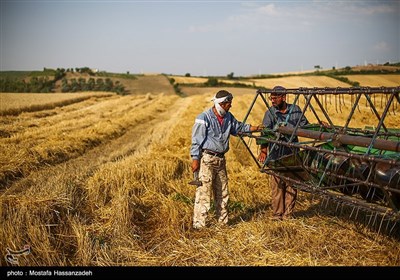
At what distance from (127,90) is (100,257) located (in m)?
62.3

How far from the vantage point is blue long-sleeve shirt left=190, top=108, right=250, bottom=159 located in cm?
519

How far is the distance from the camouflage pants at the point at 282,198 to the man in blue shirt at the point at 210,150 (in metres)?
0.85

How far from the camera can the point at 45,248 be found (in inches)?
168

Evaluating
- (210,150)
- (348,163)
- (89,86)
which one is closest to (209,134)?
(210,150)

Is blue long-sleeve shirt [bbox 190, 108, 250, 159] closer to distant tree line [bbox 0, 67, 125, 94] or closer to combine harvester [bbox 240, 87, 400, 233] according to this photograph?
combine harvester [bbox 240, 87, 400, 233]

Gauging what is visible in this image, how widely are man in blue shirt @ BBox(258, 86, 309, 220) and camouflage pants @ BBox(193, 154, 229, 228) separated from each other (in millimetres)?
797

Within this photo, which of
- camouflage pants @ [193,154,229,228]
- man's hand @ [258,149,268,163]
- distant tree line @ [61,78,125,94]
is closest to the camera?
camouflage pants @ [193,154,229,228]

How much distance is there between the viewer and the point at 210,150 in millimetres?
5250

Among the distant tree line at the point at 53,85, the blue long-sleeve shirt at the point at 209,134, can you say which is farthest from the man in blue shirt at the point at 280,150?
the distant tree line at the point at 53,85

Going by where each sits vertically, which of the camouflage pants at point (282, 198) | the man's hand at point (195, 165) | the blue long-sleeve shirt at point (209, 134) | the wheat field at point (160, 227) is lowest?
the wheat field at point (160, 227)

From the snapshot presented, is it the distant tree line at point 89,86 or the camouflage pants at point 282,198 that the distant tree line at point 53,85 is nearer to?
the distant tree line at point 89,86

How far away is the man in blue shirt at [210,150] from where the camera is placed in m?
5.20

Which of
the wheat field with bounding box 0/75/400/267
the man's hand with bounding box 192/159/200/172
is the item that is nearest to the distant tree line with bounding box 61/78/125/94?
the wheat field with bounding box 0/75/400/267
